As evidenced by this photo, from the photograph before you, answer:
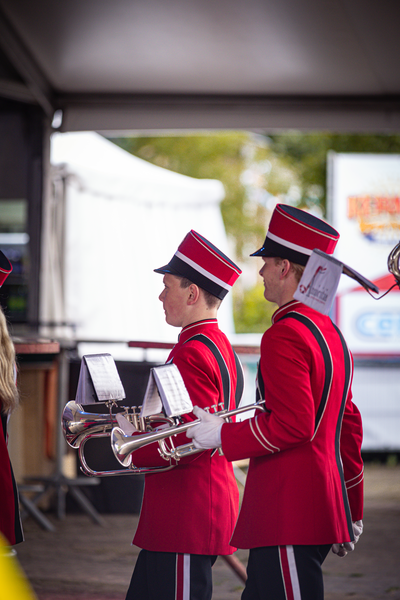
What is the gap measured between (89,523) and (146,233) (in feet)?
8.64

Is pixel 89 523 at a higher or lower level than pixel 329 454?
lower

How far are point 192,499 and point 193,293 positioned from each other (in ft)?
1.91

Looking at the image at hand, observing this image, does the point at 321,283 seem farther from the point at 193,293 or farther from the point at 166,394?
the point at 193,293

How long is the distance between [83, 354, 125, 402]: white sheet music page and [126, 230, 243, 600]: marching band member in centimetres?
17

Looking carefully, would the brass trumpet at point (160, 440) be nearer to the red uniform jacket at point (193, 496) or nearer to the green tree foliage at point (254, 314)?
the red uniform jacket at point (193, 496)

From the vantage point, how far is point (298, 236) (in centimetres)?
184

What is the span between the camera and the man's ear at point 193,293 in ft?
6.89

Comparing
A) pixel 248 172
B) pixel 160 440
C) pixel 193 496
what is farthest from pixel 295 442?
pixel 248 172

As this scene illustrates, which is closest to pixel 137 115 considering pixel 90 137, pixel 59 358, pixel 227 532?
pixel 90 137

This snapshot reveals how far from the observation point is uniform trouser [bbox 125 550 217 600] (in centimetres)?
190

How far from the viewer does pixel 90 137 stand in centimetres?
621

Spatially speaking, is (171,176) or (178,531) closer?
(178,531)

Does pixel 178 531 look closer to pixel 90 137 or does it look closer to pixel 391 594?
pixel 391 594

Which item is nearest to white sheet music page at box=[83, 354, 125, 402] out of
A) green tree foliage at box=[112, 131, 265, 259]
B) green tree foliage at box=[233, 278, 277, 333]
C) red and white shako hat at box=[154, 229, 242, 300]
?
red and white shako hat at box=[154, 229, 242, 300]
